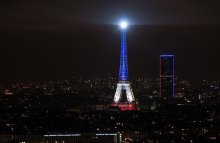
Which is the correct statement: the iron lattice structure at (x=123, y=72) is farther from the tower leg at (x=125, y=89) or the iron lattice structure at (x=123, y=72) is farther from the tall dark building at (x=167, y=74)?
the tall dark building at (x=167, y=74)

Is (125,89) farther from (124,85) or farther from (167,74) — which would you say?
(167,74)

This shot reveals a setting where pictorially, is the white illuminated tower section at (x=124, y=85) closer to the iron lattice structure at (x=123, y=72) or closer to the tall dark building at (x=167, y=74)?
the iron lattice structure at (x=123, y=72)

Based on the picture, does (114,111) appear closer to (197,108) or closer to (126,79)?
(126,79)

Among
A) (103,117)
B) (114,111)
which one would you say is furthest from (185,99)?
(103,117)

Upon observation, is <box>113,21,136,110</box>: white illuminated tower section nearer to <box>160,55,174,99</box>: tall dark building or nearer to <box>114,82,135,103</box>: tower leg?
<box>114,82,135,103</box>: tower leg

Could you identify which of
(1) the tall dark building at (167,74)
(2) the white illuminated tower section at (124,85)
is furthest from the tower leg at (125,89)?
(1) the tall dark building at (167,74)

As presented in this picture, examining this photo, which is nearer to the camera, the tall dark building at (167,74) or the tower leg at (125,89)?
the tower leg at (125,89)

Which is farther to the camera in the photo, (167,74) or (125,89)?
(167,74)

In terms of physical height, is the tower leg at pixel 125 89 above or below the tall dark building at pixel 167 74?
below

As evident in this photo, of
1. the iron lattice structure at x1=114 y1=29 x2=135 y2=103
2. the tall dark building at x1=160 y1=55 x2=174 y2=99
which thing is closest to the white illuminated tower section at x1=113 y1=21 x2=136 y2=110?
the iron lattice structure at x1=114 y1=29 x2=135 y2=103

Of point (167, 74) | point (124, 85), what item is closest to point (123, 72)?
point (124, 85)
